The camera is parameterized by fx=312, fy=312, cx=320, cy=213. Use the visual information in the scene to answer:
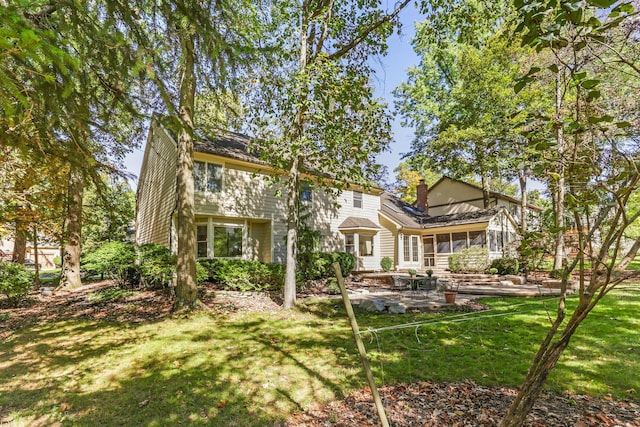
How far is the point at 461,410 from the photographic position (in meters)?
3.24

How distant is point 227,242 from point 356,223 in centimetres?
724

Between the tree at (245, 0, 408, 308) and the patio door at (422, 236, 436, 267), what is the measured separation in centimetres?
1482

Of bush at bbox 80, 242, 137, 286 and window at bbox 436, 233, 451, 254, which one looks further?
window at bbox 436, 233, 451, 254

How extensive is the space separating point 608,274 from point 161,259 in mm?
10350

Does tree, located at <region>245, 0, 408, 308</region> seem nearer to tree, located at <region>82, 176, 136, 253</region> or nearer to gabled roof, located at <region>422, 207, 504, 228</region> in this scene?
tree, located at <region>82, 176, 136, 253</region>

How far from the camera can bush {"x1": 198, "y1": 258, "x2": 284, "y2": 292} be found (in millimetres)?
10789

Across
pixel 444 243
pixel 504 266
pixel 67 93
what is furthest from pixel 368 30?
pixel 444 243

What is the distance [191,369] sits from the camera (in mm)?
4473

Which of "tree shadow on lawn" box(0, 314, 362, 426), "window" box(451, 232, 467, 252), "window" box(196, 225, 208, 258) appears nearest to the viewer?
"tree shadow on lawn" box(0, 314, 362, 426)

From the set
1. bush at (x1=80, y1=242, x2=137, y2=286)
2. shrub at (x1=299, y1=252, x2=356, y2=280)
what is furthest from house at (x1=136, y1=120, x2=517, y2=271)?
bush at (x1=80, y1=242, x2=137, y2=286)

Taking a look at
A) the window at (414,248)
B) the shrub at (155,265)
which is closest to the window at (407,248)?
the window at (414,248)

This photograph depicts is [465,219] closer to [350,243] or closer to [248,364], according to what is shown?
[350,243]

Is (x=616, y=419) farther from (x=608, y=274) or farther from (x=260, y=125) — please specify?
(x=260, y=125)

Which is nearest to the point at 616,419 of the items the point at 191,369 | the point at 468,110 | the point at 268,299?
the point at 191,369
